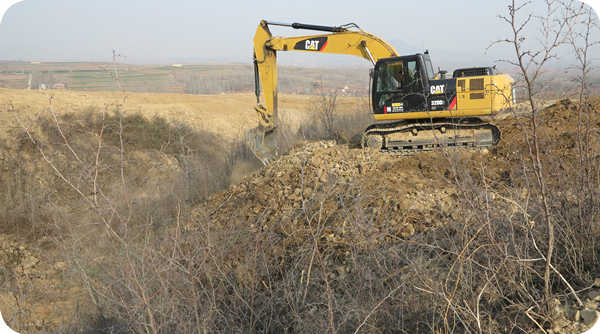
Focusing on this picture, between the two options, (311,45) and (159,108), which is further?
(159,108)

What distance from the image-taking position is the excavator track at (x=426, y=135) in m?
9.62

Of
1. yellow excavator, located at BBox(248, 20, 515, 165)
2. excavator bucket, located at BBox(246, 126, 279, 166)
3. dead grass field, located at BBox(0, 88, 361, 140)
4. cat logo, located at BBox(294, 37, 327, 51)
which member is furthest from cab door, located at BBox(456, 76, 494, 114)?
dead grass field, located at BBox(0, 88, 361, 140)

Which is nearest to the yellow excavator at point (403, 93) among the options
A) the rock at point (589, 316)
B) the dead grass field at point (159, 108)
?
the dead grass field at point (159, 108)

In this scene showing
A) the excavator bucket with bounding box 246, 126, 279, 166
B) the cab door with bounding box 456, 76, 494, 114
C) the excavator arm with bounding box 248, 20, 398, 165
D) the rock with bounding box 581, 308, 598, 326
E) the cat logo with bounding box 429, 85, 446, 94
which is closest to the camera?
the rock with bounding box 581, 308, 598, 326

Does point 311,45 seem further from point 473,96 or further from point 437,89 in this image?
point 473,96

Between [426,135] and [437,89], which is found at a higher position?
[437,89]

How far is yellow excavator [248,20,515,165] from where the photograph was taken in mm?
9250

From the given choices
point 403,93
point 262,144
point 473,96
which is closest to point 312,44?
point 403,93

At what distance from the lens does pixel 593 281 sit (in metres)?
3.13

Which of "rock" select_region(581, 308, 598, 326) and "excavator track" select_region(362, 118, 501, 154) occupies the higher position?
"excavator track" select_region(362, 118, 501, 154)

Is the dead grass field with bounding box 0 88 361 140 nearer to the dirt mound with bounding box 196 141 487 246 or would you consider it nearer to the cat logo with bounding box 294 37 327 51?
the cat logo with bounding box 294 37 327 51

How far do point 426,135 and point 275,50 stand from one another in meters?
4.91

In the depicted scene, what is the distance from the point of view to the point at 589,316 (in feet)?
8.71

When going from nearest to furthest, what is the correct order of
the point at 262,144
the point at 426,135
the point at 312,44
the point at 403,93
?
the point at 403,93, the point at 426,135, the point at 312,44, the point at 262,144
